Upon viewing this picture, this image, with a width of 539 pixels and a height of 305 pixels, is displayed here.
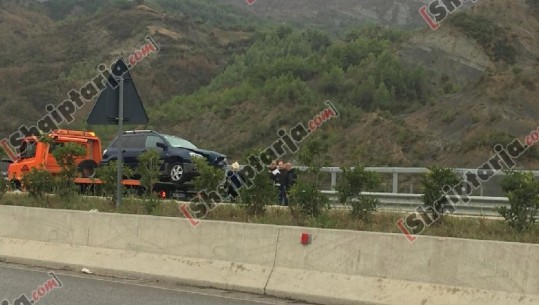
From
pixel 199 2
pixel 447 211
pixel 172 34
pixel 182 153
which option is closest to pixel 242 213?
pixel 447 211

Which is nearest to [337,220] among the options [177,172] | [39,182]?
[39,182]

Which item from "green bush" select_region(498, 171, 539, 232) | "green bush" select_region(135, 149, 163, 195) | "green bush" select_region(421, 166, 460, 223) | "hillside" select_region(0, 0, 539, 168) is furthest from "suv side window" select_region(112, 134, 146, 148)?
"hillside" select_region(0, 0, 539, 168)

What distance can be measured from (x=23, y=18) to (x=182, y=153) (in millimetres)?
143388

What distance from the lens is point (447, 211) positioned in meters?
10.6

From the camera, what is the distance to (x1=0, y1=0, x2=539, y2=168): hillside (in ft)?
167

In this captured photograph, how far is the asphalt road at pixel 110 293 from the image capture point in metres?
9.23

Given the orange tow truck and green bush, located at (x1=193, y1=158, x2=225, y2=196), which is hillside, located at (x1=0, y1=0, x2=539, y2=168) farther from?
green bush, located at (x1=193, y1=158, x2=225, y2=196)

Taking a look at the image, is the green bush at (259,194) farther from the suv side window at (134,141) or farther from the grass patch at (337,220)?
the suv side window at (134,141)

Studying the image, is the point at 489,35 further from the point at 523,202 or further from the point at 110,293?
the point at 110,293

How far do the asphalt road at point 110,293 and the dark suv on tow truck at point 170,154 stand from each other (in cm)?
769

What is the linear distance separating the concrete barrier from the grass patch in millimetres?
912

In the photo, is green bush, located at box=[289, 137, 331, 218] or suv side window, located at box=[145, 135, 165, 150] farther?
suv side window, located at box=[145, 135, 165, 150]

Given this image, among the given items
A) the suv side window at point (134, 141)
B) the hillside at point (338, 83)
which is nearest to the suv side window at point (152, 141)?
the suv side window at point (134, 141)

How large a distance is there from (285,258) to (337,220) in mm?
1408
